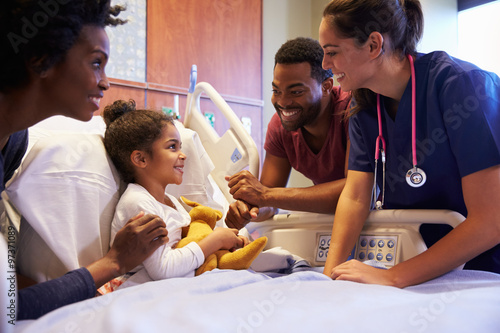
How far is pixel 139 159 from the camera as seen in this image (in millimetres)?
1596

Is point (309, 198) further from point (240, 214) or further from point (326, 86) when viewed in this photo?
point (326, 86)

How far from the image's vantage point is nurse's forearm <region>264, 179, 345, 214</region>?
1.86 m

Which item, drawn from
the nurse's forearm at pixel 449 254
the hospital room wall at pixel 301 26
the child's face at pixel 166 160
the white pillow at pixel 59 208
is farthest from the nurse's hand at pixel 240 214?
the hospital room wall at pixel 301 26

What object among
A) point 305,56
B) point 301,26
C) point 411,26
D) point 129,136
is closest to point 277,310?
point 129,136

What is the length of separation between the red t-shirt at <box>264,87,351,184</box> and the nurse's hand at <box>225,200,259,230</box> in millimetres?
446

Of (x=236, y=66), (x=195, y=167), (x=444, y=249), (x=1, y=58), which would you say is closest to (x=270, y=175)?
(x=195, y=167)

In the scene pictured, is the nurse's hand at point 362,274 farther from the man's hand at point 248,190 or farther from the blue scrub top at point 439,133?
the man's hand at point 248,190

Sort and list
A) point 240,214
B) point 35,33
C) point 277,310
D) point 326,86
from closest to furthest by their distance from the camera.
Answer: point 277,310 < point 35,33 < point 240,214 < point 326,86

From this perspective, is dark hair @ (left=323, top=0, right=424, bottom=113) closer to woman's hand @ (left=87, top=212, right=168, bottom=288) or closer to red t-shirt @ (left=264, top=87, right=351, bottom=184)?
red t-shirt @ (left=264, top=87, right=351, bottom=184)

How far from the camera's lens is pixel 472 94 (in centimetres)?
132

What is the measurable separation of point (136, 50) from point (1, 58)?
3.06 metres

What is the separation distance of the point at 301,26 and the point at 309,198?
375 centimetres

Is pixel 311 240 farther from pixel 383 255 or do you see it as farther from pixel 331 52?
pixel 331 52

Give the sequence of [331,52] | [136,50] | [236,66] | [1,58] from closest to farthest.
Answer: [1,58], [331,52], [136,50], [236,66]
